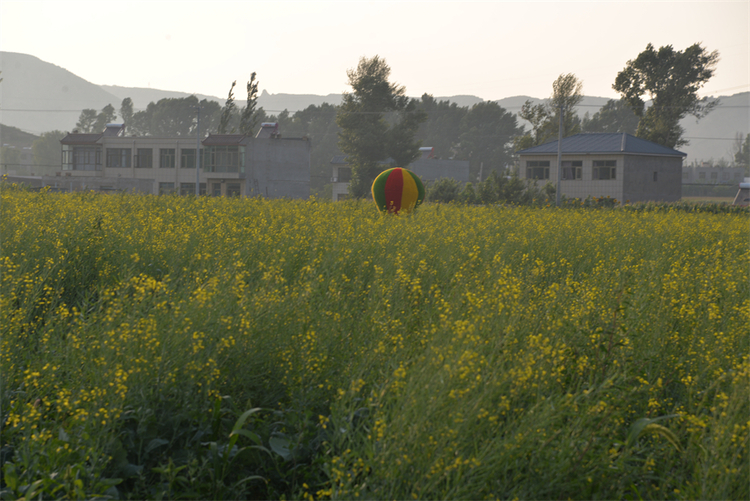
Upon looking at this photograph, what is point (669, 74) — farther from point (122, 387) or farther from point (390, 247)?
point (122, 387)

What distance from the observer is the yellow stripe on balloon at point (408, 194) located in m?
15.3

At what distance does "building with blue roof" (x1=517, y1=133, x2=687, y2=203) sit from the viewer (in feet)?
125

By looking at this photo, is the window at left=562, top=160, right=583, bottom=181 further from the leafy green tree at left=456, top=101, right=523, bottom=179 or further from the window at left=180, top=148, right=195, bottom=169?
the leafy green tree at left=456, top=101, right=523, bottom=179

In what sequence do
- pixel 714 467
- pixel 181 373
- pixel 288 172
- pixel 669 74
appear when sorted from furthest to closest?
pixel 288 172
pixel 669 74
pixel 181 373
pixel 714 467


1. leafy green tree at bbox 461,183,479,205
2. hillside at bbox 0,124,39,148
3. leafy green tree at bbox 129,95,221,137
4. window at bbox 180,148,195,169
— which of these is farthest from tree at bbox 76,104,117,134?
leafy green tree at bbox 461,183,479,205

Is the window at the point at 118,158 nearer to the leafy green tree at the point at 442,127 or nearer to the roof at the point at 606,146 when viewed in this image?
the roof at the point at 606,146

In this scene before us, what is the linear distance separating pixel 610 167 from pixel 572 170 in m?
2.57

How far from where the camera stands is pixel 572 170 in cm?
4000

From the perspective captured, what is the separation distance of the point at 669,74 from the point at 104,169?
54.4 meters

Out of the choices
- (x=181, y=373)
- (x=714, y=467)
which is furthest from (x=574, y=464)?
(x=181, y=373)

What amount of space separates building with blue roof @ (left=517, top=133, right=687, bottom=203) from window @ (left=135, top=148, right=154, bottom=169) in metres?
37.9

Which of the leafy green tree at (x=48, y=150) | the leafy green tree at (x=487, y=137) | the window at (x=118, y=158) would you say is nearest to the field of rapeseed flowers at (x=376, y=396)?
the window at (x=118, y=158)

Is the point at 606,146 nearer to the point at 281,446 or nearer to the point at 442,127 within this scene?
the point at 281,446

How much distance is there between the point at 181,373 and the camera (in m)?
3.45
